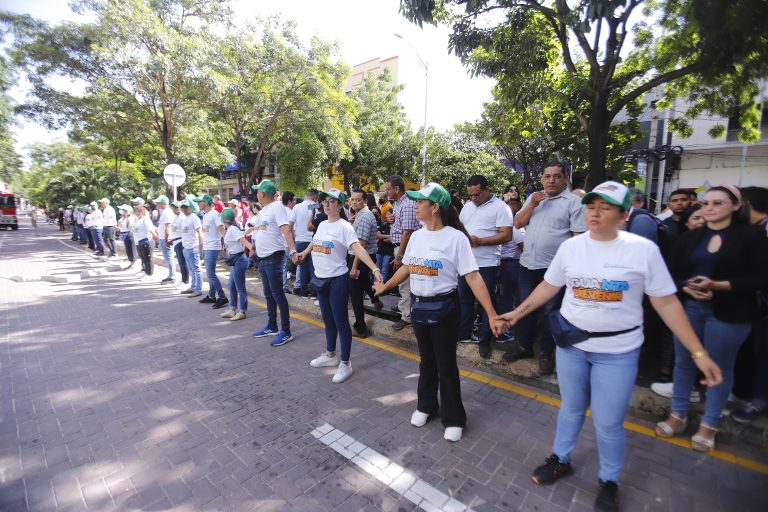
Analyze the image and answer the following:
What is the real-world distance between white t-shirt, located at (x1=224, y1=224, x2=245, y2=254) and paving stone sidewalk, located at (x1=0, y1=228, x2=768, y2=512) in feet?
5.45

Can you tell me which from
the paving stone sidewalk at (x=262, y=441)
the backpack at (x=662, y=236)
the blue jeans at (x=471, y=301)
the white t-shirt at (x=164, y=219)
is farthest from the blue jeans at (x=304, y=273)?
the backpack at (x=662, y=236)

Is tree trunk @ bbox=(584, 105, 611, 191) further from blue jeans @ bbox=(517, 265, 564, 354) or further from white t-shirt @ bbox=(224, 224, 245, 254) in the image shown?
white t-shirt @ bbox=(224, 224, 245, 254)

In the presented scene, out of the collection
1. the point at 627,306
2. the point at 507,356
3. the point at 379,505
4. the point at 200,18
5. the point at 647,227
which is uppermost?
the point at 200,18

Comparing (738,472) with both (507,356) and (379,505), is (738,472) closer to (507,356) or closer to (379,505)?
(507,356)

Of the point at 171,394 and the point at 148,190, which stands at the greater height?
the point at 148,190

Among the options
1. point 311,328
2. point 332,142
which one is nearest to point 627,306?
point 311,328

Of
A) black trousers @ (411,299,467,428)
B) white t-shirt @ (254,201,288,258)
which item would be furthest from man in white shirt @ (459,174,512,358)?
white t-shirt @ (254,201,288,258)

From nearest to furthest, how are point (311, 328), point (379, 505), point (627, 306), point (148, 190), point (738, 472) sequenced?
point (627, 306), point (379, 505), point (738, 472), point (311, 328), point (148, 190)

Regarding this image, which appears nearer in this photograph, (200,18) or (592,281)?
(592,281)

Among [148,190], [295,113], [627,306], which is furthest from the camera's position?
[148,190]

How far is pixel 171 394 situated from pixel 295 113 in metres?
13.9

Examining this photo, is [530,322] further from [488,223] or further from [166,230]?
[166,230]

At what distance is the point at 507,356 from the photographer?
13.5 ft

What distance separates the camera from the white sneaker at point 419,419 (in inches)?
126
